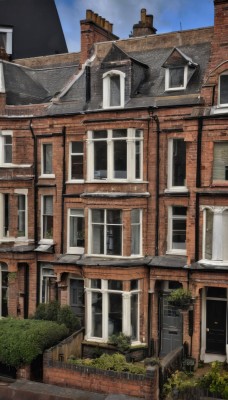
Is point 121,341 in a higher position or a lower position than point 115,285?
lower

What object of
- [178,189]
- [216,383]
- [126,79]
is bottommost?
[216,383]

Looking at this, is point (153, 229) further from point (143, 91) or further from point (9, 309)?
point (9, 309)

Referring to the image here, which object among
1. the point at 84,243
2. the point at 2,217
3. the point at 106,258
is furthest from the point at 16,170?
the point at 106,258

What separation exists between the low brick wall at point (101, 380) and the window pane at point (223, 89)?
449 inches

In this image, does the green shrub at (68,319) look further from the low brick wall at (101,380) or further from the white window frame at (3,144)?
the white window frame at (3,144)

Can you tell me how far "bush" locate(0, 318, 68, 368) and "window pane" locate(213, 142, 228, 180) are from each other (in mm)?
9407

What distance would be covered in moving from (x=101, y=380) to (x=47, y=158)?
40.7 ft

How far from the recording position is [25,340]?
794 inches

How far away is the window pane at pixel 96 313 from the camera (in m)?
23.6

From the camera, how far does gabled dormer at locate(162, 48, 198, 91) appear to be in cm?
2378

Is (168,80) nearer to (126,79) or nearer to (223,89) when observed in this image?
(126,79)

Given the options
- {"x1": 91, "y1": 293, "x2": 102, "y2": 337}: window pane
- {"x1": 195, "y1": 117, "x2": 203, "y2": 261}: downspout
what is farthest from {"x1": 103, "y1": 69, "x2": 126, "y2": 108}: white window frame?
{"x1": 91, "y1": 293, "x2": 102, "y2": 337}: window pane

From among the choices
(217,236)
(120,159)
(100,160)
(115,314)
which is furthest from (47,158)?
(217,236)

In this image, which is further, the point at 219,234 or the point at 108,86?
the point at 108,86
